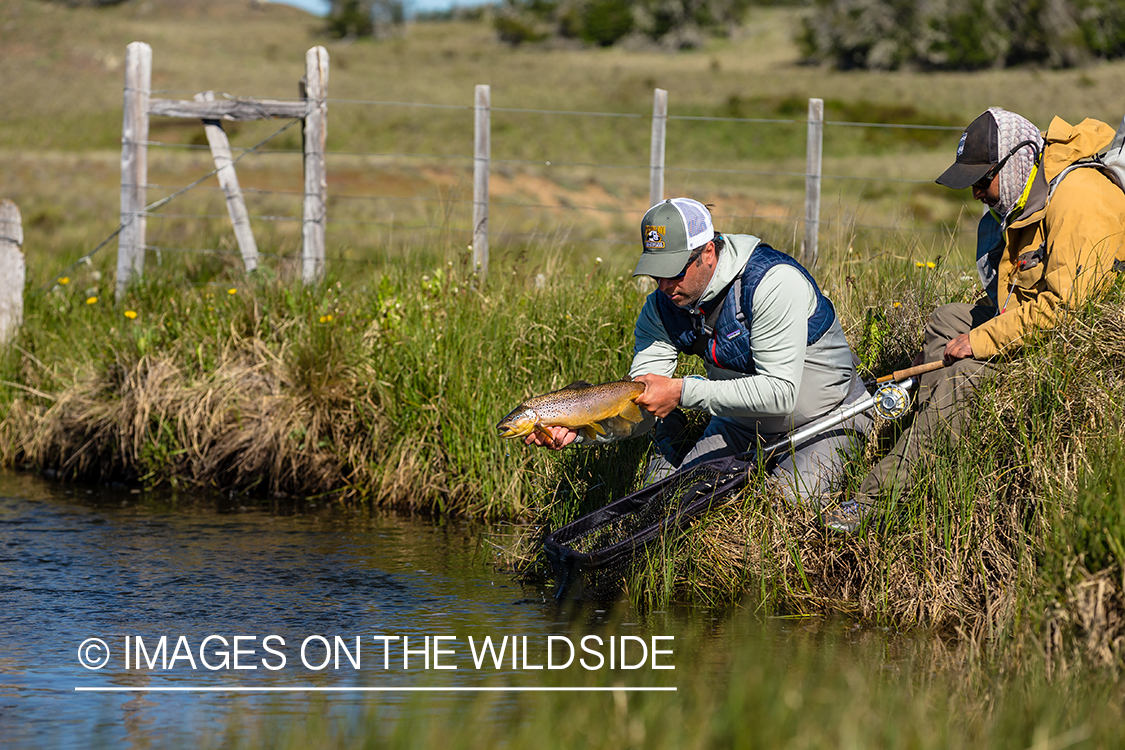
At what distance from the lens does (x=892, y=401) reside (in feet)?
15.8

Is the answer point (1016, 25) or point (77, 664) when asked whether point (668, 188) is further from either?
point (77, 664)

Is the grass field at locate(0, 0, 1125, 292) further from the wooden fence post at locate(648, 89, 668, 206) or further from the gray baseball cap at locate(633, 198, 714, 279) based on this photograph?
the gray baseball cap at locate(633, 198, 714, 279)

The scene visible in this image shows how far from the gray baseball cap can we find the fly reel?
928mm

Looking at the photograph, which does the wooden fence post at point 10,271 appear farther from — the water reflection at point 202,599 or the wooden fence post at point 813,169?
the wooden fence post at point 813,169

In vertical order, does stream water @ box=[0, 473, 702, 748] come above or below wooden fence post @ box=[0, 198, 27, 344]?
below

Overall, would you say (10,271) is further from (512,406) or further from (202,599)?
(202,599)

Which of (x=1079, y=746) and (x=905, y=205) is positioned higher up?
(x=905, y=205)

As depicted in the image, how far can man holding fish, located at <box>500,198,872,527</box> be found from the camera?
4645mm

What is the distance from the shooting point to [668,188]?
42781 mm

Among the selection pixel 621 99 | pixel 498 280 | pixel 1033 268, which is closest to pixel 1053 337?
pixel 1033 268

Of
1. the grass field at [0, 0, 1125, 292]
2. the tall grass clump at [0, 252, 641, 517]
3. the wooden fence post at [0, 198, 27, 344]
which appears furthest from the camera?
the grass field at [0, 0, 1125, 292]

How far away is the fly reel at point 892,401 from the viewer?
4801 millimetres

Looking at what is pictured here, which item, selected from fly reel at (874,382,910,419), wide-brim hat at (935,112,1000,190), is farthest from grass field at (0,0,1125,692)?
wide-brim hat at (935,112,1000,190)

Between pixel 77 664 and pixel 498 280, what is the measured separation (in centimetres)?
369
